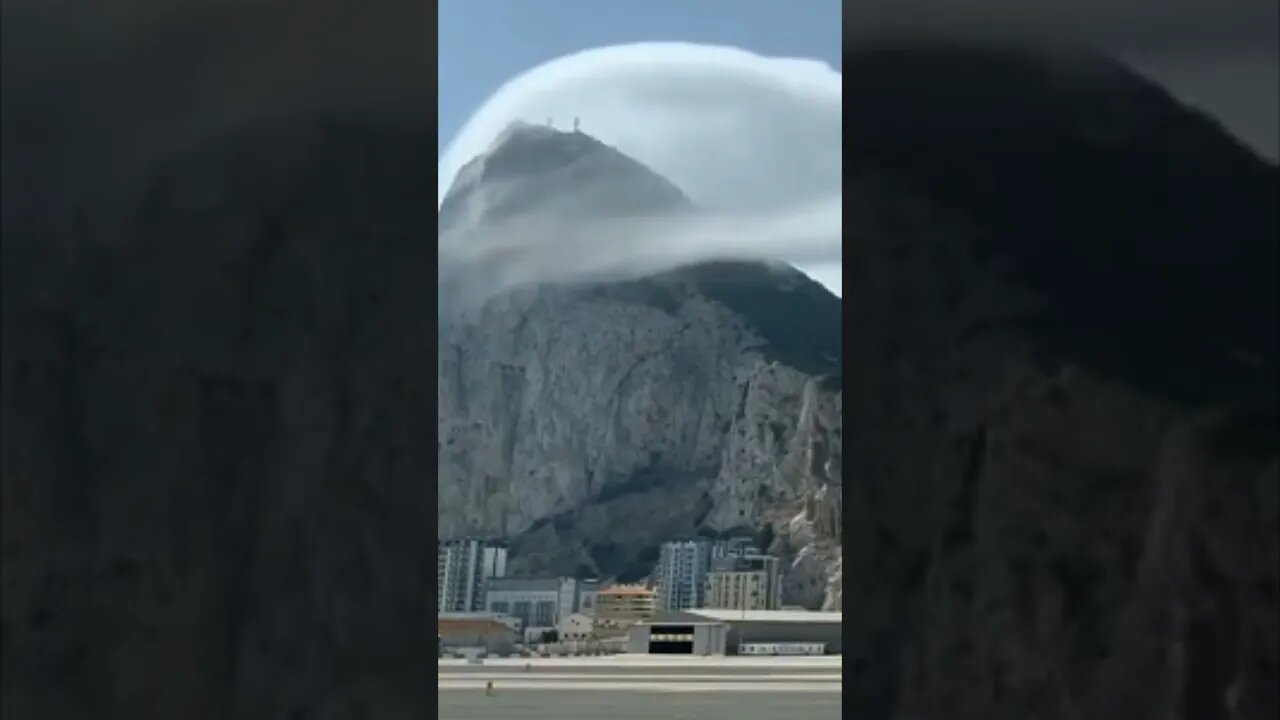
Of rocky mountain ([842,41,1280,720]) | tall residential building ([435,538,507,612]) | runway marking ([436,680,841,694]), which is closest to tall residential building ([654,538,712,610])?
tall residential building ([435,538,507,612])

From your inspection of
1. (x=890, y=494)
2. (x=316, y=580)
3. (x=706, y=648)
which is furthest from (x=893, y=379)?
(x=706, y=648)

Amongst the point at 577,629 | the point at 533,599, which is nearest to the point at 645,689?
the point at 577,629

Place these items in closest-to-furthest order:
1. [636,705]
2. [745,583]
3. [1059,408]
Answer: [1059,408]
[636,705]
[745,583]

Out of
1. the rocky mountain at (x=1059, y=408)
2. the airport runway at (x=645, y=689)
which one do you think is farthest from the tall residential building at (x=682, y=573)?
the rocky mountain at (x=1059, y=408)

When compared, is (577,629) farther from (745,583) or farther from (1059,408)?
(1059,408)

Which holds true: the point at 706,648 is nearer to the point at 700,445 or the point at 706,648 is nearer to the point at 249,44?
the point at 700,445

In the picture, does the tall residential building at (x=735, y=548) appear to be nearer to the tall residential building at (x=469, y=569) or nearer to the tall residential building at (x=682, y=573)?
the tall residential building at (x=682, y=573)

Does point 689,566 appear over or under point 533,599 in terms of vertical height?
over

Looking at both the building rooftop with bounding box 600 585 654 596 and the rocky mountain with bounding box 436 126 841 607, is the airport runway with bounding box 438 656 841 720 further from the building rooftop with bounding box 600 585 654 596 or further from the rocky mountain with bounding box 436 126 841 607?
the rocky mountain with bounding box 436 126 841 607
